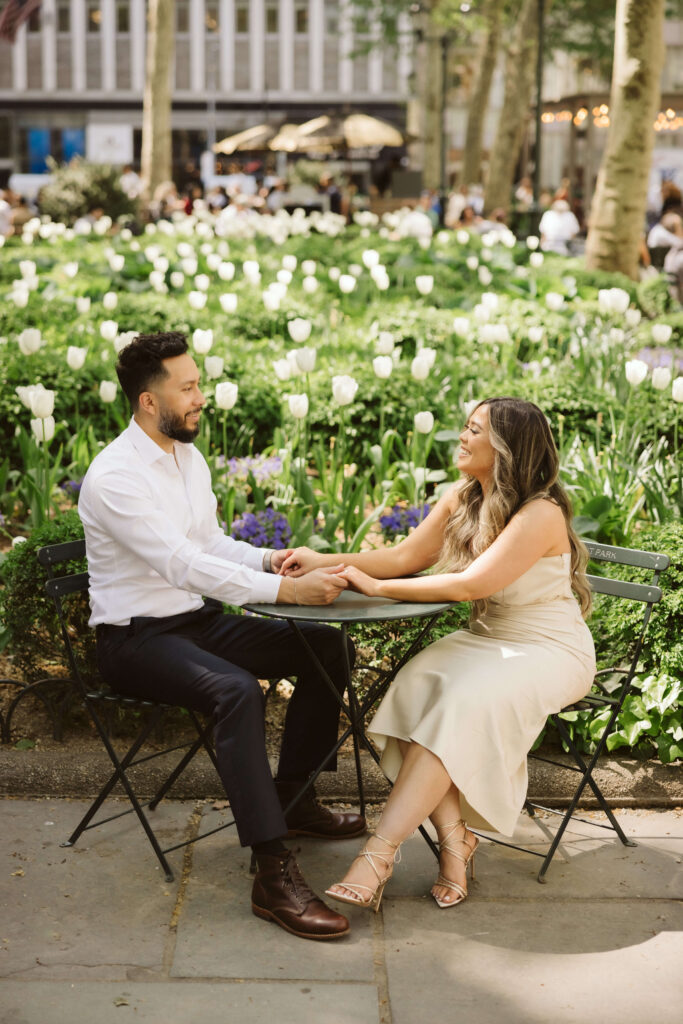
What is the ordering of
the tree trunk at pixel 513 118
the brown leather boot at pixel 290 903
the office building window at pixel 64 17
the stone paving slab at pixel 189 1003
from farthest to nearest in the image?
the office building window at pixel 64 17 < the tree trunk at pixel 513 118 < the brown leather boot at pixel 290 903 < the stone paving slab at pixel 189 1003

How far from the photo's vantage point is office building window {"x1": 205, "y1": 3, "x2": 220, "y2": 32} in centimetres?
6022

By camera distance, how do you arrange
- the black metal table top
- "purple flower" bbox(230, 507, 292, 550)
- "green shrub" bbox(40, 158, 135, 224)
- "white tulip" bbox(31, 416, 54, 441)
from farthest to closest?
"green shrub" bbox(40, 158, 135, 224) < "white tulip" bbox(31, 416, 54, 441) < "purple flower" bbox(230, 507, 292, 550) < the black metal table top

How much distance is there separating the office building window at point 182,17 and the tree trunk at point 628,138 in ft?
169

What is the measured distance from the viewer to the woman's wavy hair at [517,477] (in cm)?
380

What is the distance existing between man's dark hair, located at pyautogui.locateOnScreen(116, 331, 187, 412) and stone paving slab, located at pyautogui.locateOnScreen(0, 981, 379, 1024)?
1663 mm

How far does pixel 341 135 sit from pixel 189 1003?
30.8 meters

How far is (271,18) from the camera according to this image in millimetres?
61000

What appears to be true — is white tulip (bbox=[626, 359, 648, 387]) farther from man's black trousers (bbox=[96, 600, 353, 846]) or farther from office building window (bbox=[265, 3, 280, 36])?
office building window (bbox=[265, 3, 280, 36])

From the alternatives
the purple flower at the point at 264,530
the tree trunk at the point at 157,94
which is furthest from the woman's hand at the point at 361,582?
the tree trunk at the point at 157,94

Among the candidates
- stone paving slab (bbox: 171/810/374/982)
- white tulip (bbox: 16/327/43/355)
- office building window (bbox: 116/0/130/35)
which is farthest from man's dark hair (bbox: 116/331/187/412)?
office building window (bbox: 116/0/130/35)

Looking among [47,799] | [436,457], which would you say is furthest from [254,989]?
[436,457]

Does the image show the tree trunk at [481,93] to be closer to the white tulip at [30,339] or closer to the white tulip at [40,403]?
the white tulip at [30,339]

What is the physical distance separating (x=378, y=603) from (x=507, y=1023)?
1209 millimetres

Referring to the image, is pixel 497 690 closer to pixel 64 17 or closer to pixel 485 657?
pixel 485 657
